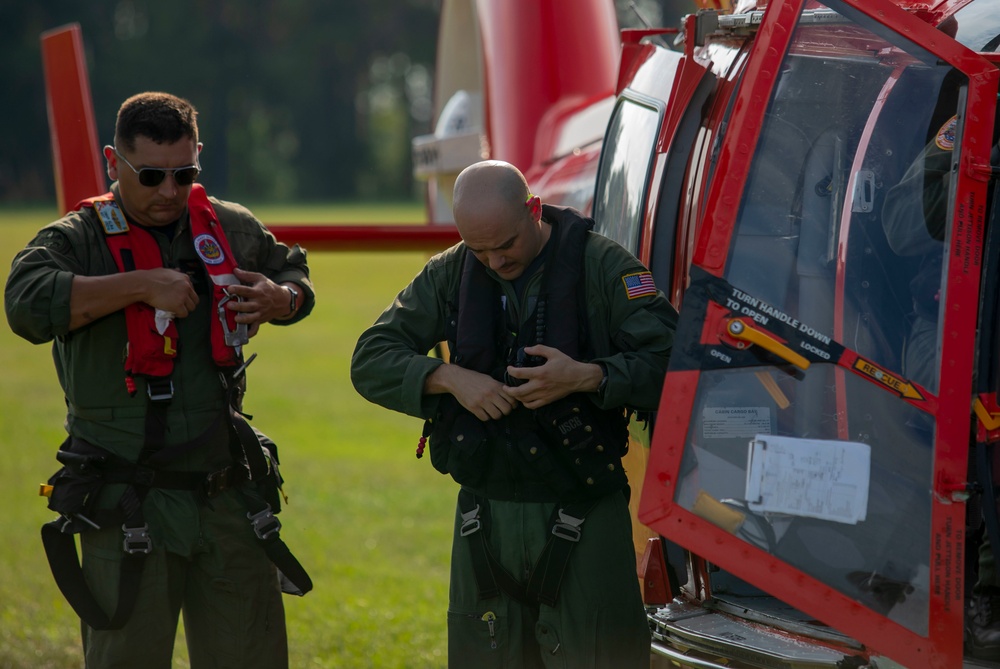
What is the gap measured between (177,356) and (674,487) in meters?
1.71

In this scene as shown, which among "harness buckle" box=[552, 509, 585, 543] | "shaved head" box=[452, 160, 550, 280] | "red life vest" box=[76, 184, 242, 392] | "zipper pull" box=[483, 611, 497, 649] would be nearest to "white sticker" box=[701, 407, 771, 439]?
"harness buckle" box=[552, 509, 585, 543]

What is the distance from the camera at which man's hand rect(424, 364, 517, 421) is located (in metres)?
2.98

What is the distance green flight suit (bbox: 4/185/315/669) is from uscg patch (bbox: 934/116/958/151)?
7.11ft

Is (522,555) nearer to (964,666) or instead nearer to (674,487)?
(674,487)

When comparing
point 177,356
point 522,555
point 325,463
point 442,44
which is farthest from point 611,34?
point 522,555

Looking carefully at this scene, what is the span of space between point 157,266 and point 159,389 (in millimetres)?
380

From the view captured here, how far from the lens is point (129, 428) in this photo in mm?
3621

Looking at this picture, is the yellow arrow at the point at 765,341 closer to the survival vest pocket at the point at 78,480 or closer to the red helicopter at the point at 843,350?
the red helicopter at the point at 843,350

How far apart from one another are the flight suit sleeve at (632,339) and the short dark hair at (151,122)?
1.41 m

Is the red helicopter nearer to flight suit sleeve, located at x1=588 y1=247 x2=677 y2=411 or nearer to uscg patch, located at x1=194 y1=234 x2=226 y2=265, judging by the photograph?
flight suit sleeve, located at x1=588 y1=247 x2=677 y2=411

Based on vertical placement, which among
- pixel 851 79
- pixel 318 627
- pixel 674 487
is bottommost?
pixel 318 627

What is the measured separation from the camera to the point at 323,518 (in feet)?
27.0

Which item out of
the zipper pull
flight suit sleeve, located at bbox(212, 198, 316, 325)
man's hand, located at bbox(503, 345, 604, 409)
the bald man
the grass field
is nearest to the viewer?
man's hand, located at bbox(503, 345, 604, 409)

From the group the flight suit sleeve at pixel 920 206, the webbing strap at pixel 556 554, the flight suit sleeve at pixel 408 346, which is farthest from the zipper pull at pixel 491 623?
the flight suit sleeve at pixel 920 206
